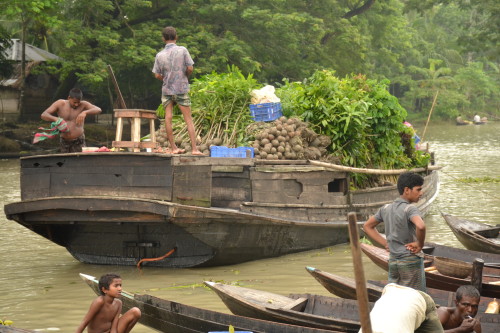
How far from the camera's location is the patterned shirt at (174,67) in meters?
9.64

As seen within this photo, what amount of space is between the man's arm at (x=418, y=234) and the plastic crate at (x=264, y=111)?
15.0ft

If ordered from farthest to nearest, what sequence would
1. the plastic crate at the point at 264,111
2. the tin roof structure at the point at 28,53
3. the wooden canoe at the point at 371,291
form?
the tin roof structure at the point at 28,53
the plastic crate at the point at 264,111
the wooden canoe at the point at 371,291

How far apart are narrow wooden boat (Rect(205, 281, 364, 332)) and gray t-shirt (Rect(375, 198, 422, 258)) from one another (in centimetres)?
61

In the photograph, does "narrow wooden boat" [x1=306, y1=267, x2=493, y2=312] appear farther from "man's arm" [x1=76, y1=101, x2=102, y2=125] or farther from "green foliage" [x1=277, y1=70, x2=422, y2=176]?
"man's arm" [x1=76, y1=101, x2=102, y2=125]

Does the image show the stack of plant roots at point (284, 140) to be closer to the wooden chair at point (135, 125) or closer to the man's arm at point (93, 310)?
the wooden chair at point (135, 125)

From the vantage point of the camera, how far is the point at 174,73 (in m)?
9.67

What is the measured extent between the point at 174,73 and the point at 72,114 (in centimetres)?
143

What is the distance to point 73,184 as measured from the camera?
30.6 ft

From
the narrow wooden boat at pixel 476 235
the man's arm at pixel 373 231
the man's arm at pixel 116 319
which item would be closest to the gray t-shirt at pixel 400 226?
the man's arm at pixel 373 231

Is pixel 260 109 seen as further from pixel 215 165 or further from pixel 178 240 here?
pixel 178 240

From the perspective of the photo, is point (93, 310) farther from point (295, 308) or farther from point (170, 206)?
point (170, 206)

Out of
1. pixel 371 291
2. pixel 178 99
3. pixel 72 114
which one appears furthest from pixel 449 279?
pixel 72 114

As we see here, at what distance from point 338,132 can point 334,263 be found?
1870mm

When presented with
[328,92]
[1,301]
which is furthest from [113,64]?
[1,301]
